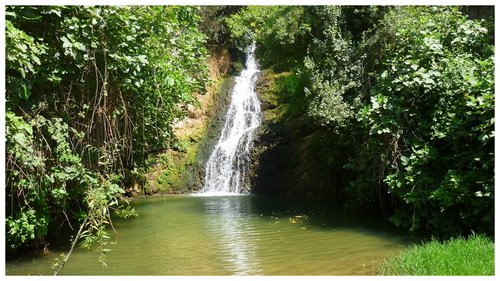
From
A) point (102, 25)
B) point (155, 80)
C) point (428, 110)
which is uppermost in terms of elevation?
point (102, 25)

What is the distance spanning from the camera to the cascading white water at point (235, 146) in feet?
56.8

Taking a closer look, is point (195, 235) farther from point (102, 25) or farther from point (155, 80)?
point (102, 25)

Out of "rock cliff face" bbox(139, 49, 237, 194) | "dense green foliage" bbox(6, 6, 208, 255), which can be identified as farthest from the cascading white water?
"dense green foliage" bbox(6, 6, 208, 255)

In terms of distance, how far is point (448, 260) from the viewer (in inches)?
218

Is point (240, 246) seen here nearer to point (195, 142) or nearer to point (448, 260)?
point (448, 260)

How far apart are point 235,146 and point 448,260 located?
42.9ft

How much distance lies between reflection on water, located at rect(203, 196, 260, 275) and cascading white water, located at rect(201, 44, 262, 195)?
321cm

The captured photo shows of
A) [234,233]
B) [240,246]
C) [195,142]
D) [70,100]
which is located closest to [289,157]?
[195,142]

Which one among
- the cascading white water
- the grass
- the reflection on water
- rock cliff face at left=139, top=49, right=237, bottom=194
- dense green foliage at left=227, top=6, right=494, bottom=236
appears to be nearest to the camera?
the grass

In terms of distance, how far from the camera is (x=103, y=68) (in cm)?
705

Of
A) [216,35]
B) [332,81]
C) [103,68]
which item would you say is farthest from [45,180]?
[216,35]

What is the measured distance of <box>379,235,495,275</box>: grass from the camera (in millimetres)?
5223

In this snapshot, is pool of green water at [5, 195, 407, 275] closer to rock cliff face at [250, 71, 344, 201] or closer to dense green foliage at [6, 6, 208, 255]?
dense green foliage at [6, 6, 208, 255]
